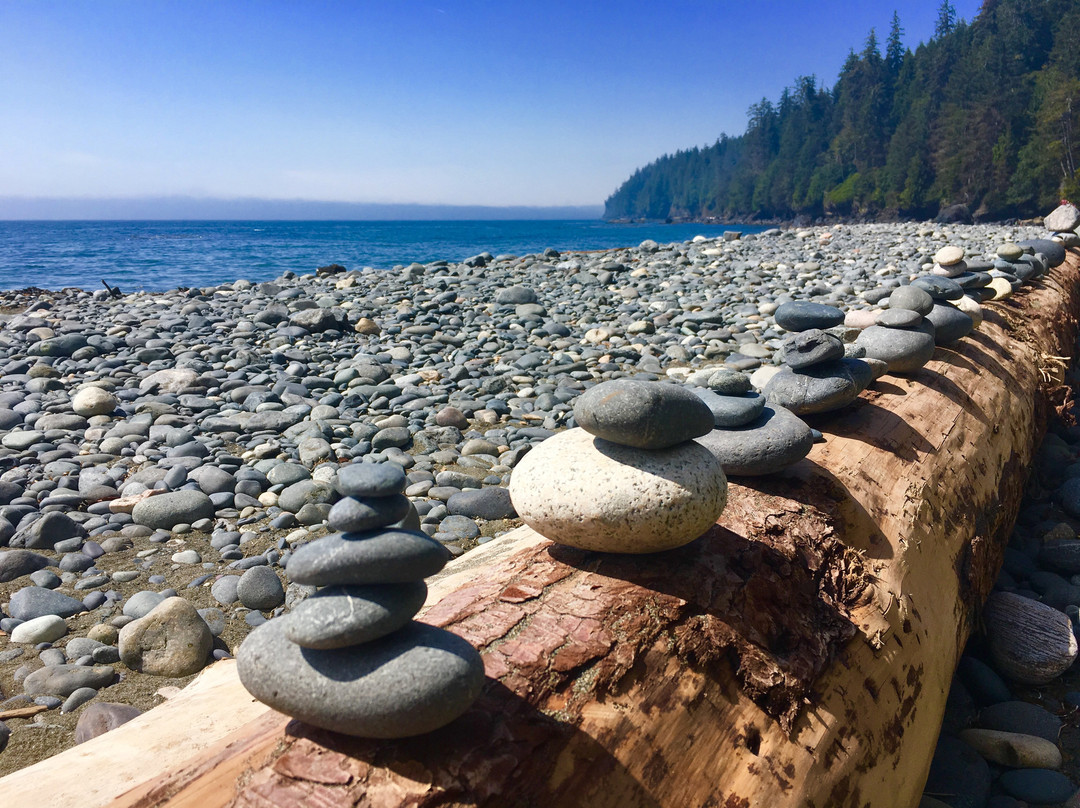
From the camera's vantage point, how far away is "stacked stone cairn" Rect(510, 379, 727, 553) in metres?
2.14

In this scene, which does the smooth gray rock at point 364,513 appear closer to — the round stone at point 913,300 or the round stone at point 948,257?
the round stone at point 913,300

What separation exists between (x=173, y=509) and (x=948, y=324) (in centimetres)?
514

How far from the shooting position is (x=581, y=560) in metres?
2.31

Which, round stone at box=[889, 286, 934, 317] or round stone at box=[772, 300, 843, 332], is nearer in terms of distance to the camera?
round stone at box=[772, 300, 843, 332]

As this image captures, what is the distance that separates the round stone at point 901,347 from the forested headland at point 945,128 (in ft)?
169

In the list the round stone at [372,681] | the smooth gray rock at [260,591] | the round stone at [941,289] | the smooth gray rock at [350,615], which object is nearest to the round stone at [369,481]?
the smooth gray rock at [350,615]

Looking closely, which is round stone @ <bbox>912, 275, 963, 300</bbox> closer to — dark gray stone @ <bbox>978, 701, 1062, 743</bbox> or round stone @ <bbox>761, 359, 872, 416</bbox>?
round stone @ <bbox>761, 359, 872, 416</bbox>

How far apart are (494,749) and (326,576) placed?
1.82 feet

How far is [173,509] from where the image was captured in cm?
428

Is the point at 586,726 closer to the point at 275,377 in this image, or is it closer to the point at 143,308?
the point at 275,377

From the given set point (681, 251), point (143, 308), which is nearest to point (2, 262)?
point (143, 308)

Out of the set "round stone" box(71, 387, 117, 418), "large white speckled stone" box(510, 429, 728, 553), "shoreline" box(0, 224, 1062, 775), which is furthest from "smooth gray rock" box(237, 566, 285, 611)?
"round stone" box(71, 387, 117, 418)

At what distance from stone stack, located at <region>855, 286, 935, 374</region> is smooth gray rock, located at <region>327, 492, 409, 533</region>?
318cm

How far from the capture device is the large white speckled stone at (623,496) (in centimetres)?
214
